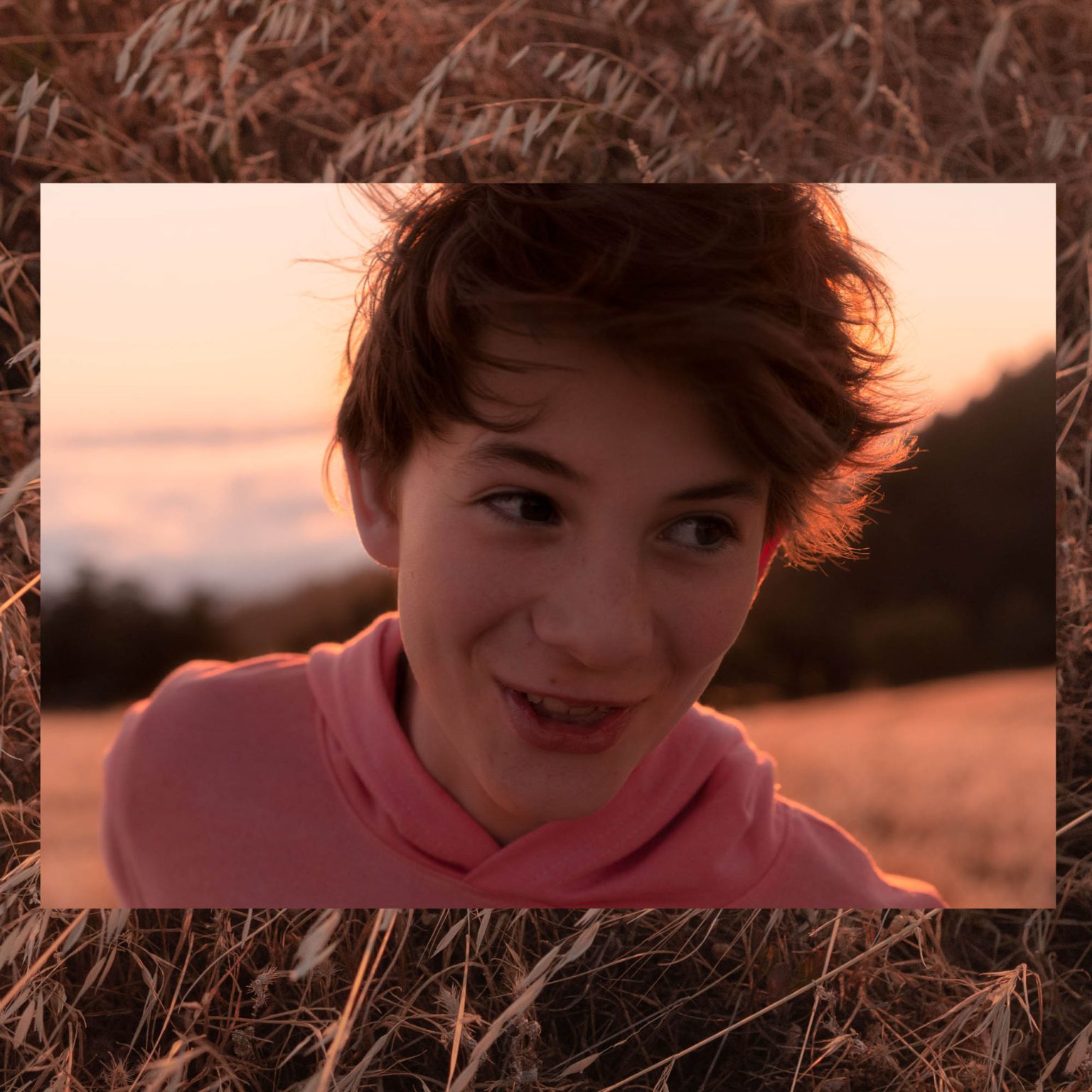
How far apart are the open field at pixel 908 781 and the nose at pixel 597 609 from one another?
250mm

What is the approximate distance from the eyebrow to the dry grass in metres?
0.36

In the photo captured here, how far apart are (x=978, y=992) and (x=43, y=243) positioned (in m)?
1.47

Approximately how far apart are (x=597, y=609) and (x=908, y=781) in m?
0.48

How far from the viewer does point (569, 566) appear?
4.46 feet

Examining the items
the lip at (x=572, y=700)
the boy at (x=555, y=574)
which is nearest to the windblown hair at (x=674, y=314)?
the boy at (x=555, y=574)

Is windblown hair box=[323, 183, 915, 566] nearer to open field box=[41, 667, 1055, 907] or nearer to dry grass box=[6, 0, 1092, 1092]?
dry grass box=[6, 0, 1092, 1092]

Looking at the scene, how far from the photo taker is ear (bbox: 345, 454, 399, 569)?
1.45m

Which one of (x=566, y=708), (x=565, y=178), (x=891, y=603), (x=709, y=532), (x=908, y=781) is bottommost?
(x=908, y=781)

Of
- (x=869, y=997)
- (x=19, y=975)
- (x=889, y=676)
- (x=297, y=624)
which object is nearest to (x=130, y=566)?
(x=297, y=624)

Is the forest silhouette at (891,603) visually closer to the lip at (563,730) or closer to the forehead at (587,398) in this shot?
the lip at (563,730)

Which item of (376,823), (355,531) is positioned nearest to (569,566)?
(355,531)

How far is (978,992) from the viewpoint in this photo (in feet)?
4.94

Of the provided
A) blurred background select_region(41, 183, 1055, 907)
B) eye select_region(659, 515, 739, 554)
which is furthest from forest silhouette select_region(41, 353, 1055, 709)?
eye select_region(659, 515, 739, 554)

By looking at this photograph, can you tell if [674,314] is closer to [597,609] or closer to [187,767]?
[597,609]
